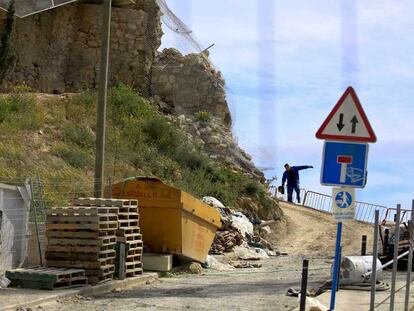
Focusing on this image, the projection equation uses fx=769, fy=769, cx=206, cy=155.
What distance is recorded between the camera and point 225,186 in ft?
92.4

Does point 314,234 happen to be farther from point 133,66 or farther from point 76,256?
point 76,256

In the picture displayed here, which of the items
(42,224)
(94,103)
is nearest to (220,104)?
(94,103)

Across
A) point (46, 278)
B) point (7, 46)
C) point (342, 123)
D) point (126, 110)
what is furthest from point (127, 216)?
point (126, 110)

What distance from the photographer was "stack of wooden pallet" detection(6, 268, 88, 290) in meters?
13.0

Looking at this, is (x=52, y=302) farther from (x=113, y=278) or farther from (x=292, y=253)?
(x=292, y=253)

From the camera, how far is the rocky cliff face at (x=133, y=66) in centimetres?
3119

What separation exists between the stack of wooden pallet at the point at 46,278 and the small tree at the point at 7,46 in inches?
513

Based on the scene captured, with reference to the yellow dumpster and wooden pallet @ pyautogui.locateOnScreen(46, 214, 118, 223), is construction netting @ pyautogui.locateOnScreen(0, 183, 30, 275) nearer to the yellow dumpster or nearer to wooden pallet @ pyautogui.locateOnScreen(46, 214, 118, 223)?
wooden pallet @ pyautogui.locateOnScreen(46, 214, 118, 223)

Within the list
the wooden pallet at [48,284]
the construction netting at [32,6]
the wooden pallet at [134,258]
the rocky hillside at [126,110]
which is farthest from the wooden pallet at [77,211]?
the construction netting at [32,6]

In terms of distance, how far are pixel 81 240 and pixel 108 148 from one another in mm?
13449

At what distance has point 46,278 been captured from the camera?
1300 centimetres

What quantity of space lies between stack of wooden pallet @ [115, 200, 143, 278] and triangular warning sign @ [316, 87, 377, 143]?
595 centimetres

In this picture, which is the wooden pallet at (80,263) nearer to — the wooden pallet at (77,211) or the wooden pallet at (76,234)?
the wooden pallet at (76,234)

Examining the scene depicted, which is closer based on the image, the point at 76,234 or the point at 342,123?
A: the point at 342,123
